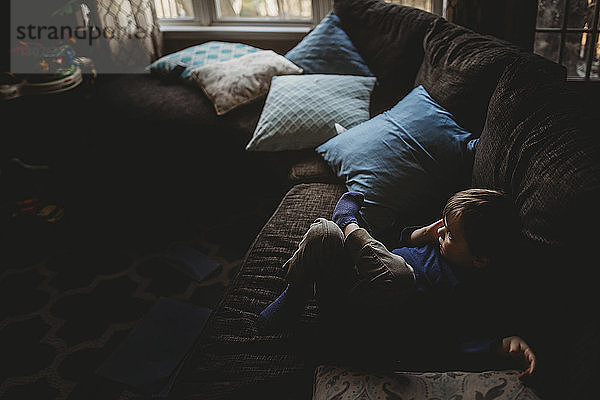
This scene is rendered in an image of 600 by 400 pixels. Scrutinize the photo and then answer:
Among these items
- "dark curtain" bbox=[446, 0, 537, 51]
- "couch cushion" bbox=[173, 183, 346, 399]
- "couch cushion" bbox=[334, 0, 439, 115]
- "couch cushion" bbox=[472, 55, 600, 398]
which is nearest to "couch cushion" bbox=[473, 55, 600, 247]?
"couch cushion" bbox=[472, 55, 600, 398]

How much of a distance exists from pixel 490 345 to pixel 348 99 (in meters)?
1.31

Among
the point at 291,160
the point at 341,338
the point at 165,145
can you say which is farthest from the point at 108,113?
the point at 341,338

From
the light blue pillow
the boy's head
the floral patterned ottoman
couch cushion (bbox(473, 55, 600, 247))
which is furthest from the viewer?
the light blue pillow

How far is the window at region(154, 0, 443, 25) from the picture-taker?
3.11 metres

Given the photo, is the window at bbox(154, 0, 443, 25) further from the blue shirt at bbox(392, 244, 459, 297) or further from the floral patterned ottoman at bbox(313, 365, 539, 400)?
the floral patterned ottoman at bbox(313, 365, 539, 400)

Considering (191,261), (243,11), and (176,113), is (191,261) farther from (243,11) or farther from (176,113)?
(243,11)

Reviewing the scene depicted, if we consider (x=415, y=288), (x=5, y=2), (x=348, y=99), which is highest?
(x=5, y=2)

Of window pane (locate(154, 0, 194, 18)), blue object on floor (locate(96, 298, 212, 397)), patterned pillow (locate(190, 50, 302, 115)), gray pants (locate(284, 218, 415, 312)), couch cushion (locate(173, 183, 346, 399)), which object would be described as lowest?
blue object on floor (locate(96, 298, 212, 397))

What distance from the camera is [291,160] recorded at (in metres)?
2.22

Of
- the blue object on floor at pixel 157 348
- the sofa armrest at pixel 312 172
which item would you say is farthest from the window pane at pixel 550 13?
the blue object on floor at pixel 157 348

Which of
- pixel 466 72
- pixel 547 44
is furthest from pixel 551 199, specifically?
pixel 547 44

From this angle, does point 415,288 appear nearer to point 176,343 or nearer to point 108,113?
point 176,343

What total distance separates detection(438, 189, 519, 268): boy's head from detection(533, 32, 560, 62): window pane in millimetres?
1520

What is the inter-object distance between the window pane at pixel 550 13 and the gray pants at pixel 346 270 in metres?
1.70
